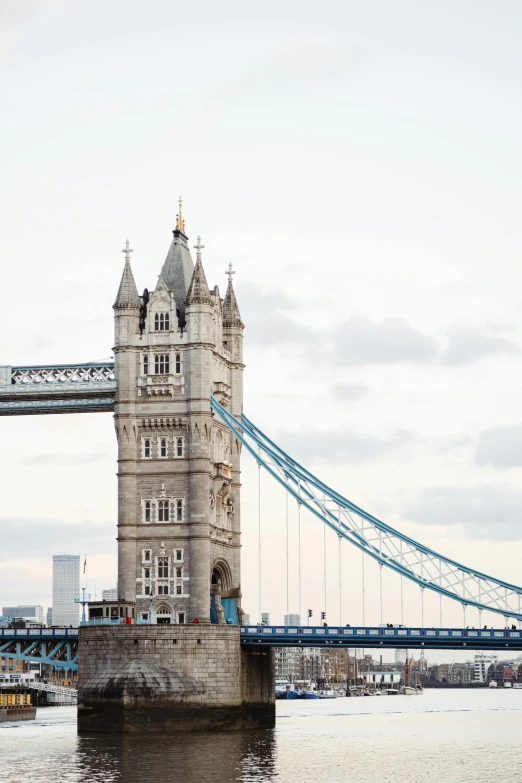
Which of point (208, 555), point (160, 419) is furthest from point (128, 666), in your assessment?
point (160, 419)

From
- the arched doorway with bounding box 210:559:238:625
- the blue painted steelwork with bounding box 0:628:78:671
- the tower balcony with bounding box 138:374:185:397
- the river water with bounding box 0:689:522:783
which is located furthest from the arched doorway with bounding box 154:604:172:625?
the tower balcony with bounding box 138:374:185:397

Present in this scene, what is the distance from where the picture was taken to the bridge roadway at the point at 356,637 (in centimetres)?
9481

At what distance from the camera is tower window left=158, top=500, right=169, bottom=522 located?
331 ft

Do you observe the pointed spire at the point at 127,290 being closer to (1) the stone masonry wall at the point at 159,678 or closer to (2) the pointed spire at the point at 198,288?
(2) the pointed spire at the point at 198,288

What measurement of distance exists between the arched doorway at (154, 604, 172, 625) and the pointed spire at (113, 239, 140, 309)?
821 inches

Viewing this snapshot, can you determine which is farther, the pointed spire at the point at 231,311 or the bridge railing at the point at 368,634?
the pointed spire at the point at 231,311

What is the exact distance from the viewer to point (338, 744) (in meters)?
93.9

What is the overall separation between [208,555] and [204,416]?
936 cm

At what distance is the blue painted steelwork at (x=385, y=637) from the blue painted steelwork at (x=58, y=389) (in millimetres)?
19186

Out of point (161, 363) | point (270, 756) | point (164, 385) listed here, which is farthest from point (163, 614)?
point (270, 756)

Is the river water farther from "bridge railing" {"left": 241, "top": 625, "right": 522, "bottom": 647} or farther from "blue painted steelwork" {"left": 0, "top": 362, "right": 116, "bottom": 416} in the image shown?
"blue painted steelwork" {"left": 0, "top": 362, "right": 116, "bottom": 416}

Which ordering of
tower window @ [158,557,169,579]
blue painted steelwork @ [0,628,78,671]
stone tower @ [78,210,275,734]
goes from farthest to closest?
blue painted steelwork @ [0,628,78,671] → tower window @ [158,557,169,579] → stone tower @ [78,210,275,734]

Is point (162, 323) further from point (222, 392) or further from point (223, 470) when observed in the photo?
point (223, 470)

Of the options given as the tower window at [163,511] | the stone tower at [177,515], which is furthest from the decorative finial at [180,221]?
the tower window at [163,511]
